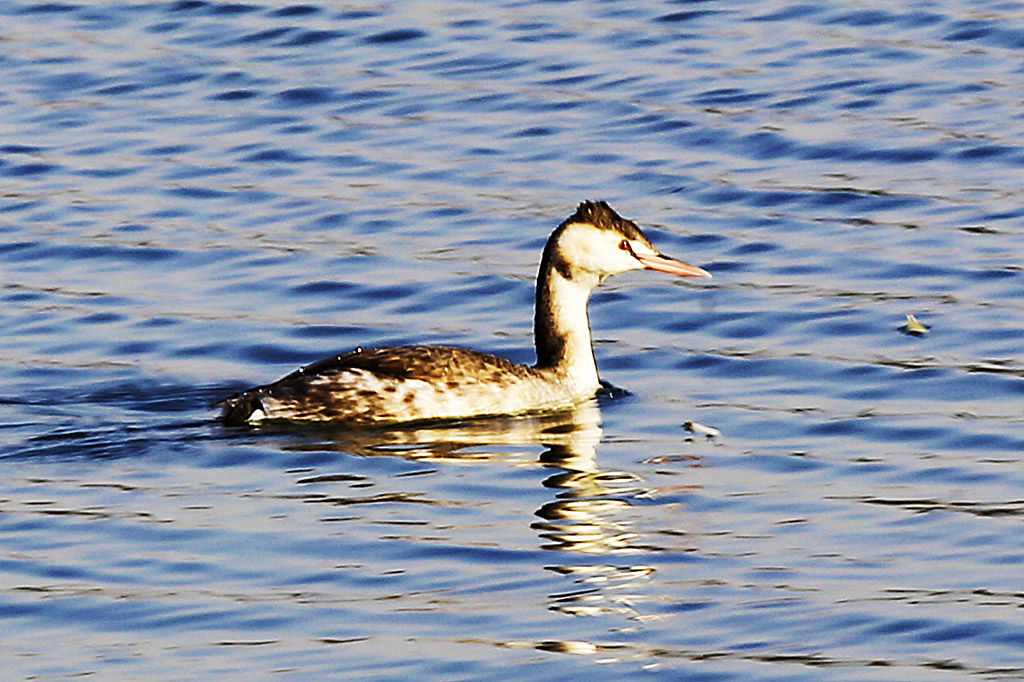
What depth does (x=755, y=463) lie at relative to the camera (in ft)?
37.3

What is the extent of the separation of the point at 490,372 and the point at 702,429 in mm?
1340

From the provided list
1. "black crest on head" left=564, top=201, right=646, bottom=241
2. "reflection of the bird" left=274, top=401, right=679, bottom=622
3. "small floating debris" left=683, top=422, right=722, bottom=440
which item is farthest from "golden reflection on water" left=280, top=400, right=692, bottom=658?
"black crest on head" left=564, top=201, right=646, bottom=241

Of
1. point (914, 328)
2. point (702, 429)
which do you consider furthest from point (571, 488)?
point (914, 328)

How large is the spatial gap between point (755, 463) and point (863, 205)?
552cm

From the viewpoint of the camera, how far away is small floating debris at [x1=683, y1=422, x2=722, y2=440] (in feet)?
39.2

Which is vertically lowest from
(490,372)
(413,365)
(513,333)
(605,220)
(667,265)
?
(513,333)

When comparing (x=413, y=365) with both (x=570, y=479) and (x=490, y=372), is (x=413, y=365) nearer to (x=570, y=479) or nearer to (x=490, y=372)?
(x=490, y=372)

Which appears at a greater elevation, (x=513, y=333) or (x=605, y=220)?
(x=605, y=220)

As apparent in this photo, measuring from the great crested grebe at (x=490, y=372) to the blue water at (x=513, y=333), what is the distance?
216 mm

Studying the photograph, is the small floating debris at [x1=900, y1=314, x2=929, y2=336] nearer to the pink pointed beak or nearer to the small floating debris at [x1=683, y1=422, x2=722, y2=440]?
the pink pointed beak

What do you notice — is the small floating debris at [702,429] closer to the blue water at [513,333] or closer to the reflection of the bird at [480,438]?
the blue water at [513,333]

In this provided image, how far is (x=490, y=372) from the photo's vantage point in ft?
42.0

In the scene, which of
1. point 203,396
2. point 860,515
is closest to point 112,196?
point 203,396

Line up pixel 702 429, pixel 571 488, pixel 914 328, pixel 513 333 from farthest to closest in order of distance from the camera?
1. pixel 513 333
2. pixel 914 328
3. pixel 702 429
4. pixel 571 488
